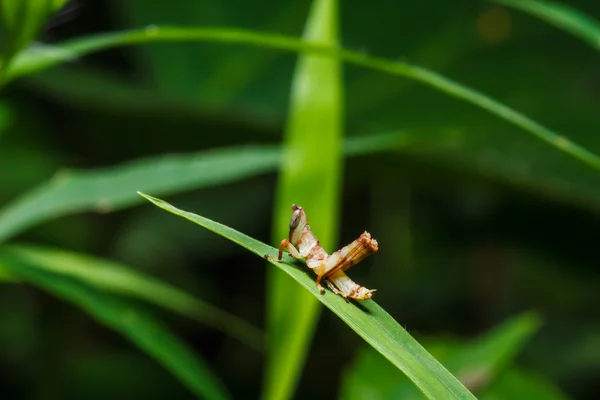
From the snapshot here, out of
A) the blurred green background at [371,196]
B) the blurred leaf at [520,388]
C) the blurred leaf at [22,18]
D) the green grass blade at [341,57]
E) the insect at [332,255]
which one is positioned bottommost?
the insect at [332,255]

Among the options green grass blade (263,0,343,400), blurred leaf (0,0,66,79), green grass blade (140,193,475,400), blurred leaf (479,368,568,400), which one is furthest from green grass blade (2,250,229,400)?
blurred leaf (479,368,568,400)

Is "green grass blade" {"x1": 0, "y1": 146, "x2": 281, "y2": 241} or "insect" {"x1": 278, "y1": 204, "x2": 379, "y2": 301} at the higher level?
"green grass blade" {"x1": 0, "y1": 146, "x2": 281, "y2": 241}

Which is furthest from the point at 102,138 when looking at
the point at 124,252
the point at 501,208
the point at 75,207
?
the point at 501,208

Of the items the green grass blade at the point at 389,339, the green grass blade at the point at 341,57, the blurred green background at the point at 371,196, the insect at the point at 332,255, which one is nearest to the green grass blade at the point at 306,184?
the green grass blade at the point at 341,57

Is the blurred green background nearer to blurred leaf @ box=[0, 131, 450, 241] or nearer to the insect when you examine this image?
blurred leaf @ box=[0, 131, 450, 241]

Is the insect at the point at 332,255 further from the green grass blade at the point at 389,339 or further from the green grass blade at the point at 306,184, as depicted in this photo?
the green grass blade at the point at 306,184
